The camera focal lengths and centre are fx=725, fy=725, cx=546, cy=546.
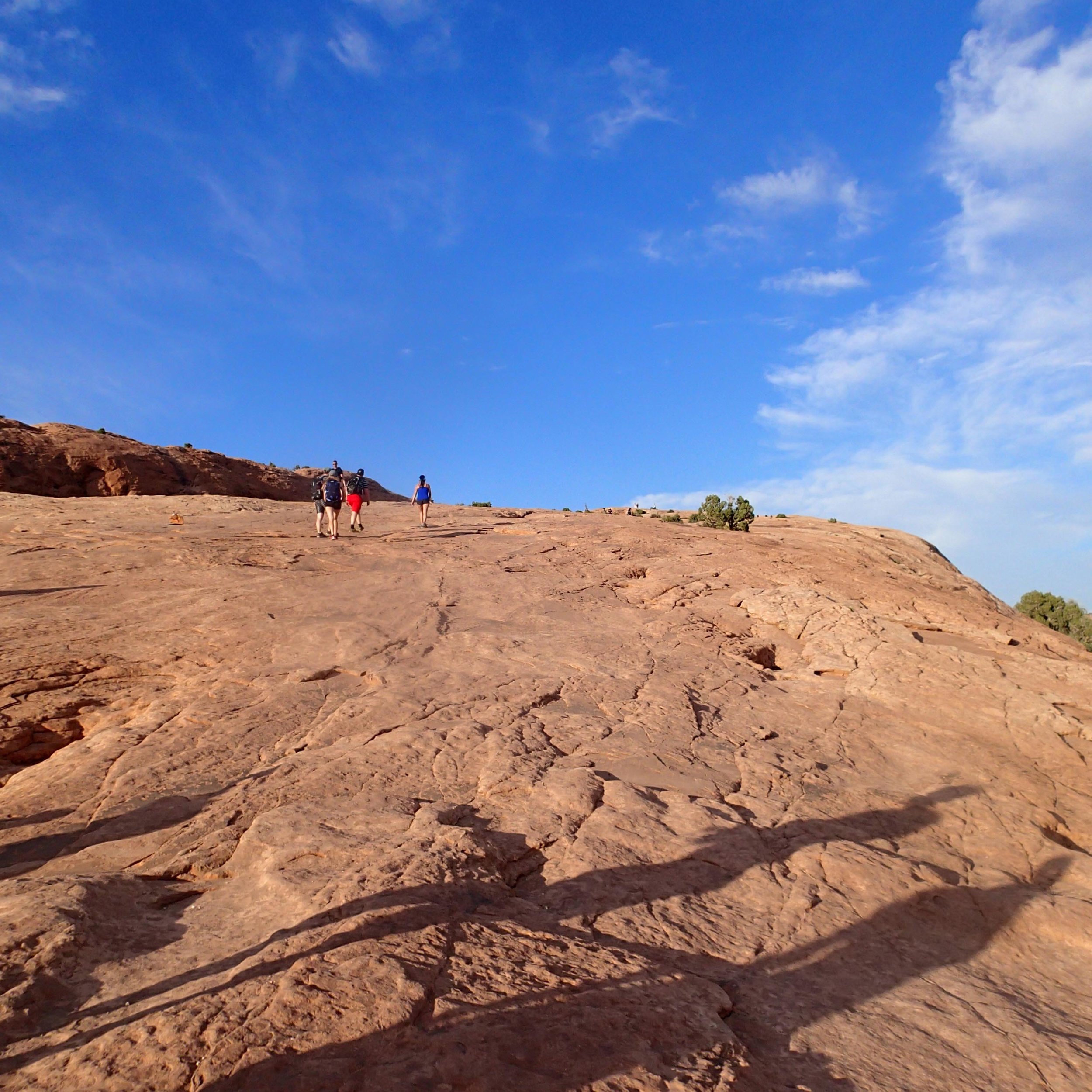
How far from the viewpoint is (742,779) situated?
6.45 meters

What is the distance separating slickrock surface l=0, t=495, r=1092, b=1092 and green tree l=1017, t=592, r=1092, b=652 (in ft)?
41.7

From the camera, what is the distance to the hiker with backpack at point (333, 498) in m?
14.1

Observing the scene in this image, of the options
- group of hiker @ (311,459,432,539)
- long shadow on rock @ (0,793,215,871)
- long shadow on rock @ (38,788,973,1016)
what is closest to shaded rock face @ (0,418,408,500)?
group of hiker @ (311,459,432,539)

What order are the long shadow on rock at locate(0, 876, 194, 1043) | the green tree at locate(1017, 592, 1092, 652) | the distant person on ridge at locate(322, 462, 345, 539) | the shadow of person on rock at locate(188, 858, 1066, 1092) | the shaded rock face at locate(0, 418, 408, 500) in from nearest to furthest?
the shadow of person on rock at locate(188, 858, 1066, 1092) → the long shadow on rock at locate(0, 876, 194, 1043) → the distant person on ridge at locate(322, 462, 345, 539) → the green tree at locate(1017, 592, 1092, 652) → the shaded rock face at locate(0, 418, 408, 500)

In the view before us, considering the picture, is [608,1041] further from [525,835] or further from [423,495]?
[423,495]

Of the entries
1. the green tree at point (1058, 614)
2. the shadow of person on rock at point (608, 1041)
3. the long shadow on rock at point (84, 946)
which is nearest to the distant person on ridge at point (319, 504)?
the long shadow on rock at point (84, 946)

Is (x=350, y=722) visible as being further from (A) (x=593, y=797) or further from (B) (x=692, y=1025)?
(B) (x=692, y=1025)

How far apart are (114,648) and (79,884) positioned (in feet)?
15.3

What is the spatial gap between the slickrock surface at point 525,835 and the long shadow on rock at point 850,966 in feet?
0.07

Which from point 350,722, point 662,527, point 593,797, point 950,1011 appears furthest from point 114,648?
point 662,527

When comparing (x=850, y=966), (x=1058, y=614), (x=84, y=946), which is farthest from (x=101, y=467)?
(x=1058, y=614)

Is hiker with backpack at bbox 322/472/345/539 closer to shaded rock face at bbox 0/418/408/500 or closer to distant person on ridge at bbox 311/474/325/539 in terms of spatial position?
distant person on ridge at bbox 311/474/325/539

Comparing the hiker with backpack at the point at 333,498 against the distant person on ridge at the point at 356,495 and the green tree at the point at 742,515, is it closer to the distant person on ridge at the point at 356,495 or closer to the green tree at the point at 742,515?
the distant person on ridge at the point at 356,495

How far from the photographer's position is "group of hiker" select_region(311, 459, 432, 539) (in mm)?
14273
